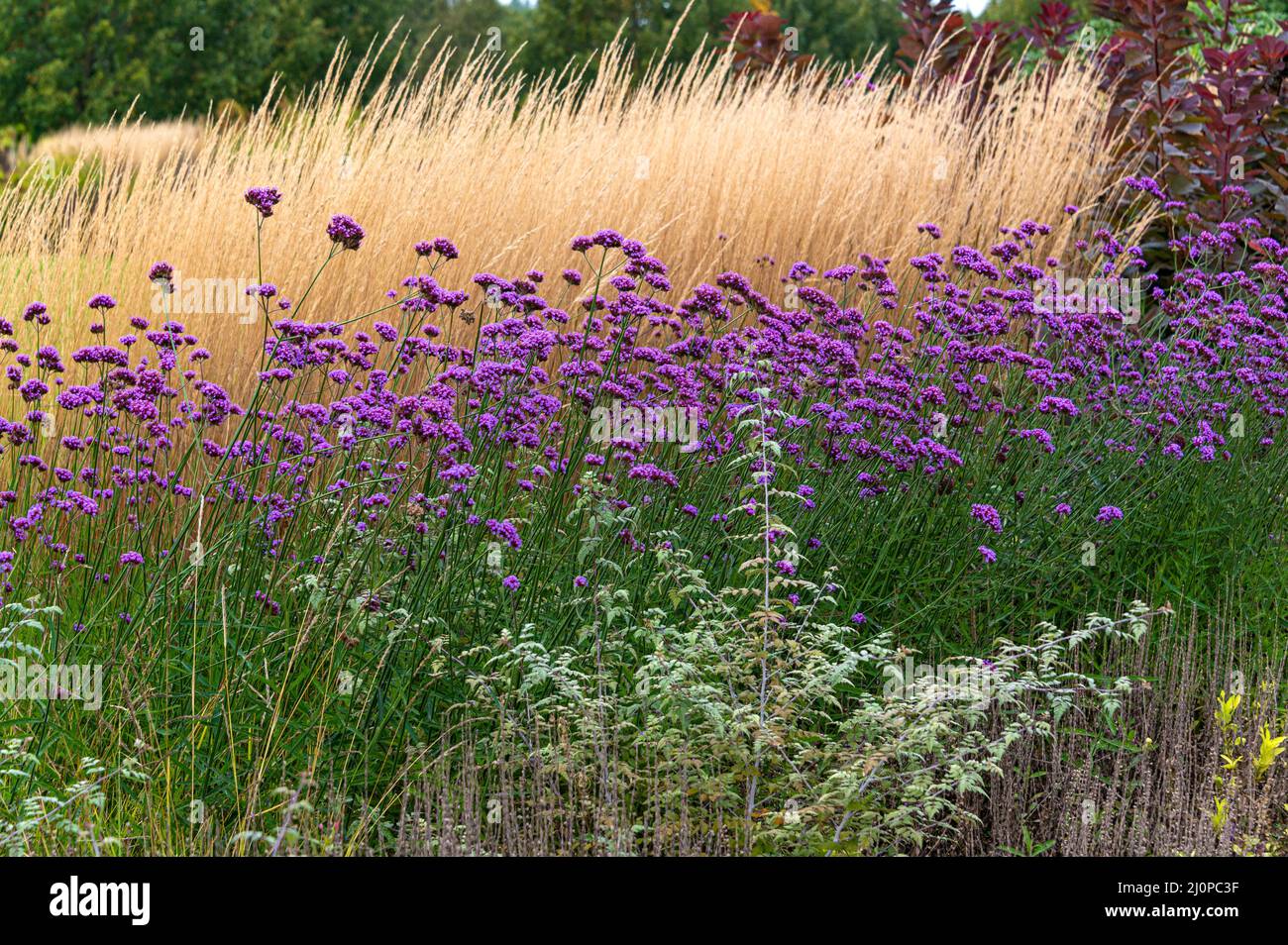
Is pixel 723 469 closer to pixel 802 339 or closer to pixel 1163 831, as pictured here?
pixel 802 339

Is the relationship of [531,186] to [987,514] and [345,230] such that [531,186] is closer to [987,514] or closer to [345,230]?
[345,230]

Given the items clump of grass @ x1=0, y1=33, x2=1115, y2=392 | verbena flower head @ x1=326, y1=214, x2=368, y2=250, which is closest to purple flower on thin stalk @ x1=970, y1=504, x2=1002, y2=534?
verbena flower head @ x1=326, y1=214, x2=368, y2=250

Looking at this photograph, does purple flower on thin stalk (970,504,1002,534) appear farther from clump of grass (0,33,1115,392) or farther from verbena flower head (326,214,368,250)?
clump of grass (0,33,1115,392)

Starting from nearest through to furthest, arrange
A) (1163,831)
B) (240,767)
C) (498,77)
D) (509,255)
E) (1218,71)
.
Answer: (240,767) → (1163,831) → (509,255) → (498,77) → (1218,71)

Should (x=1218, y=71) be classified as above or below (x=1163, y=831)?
above

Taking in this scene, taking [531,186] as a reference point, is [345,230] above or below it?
below

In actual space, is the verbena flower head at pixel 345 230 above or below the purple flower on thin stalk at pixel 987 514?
above

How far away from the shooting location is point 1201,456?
16.5 feet

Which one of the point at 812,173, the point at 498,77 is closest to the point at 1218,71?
the point at 812,173

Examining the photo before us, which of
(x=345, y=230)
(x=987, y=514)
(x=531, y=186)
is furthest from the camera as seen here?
A: (x=531, y=186)

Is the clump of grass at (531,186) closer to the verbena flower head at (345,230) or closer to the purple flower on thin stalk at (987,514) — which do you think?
the verbena flower head at (345,230)

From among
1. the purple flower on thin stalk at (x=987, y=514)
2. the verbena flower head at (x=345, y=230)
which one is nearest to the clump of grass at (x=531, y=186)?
the verbena flower head at (x=345, y=230)

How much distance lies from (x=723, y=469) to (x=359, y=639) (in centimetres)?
141

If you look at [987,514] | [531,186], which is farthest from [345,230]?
[531,186]
